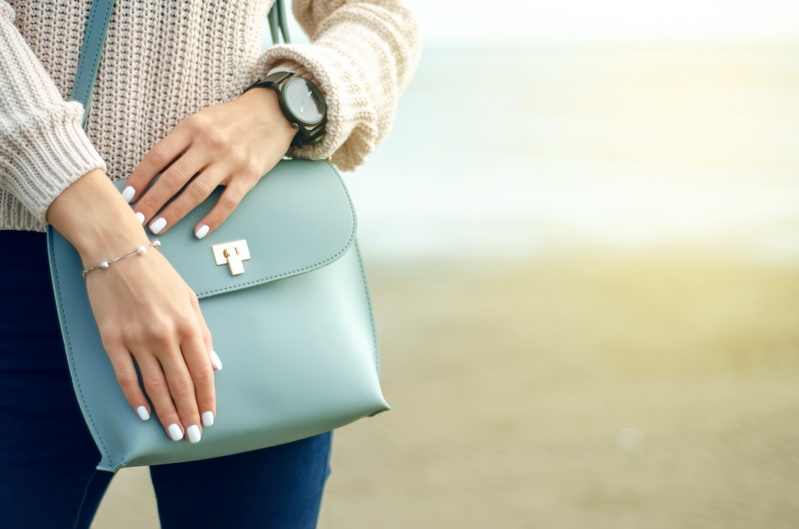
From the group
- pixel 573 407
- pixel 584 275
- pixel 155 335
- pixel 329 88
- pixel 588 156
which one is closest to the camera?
pixel 155 335

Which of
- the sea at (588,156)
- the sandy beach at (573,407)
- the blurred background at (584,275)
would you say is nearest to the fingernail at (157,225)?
the blurred background at (584,275)

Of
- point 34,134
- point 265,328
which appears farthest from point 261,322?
point 34,134

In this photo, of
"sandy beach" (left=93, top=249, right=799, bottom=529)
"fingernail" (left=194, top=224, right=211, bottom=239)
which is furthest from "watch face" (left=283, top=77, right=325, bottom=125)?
"sandy beach" (left=93, top=249, right=799, bottom=529)

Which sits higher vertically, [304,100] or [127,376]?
[304,100]

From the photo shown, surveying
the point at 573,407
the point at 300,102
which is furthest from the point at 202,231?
the point at 573,407

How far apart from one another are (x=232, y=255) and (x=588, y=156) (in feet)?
9.81

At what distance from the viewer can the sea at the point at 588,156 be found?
277cm

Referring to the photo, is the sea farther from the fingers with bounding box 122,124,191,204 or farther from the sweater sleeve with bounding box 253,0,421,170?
the fingers with bounding box 122,124,191,204

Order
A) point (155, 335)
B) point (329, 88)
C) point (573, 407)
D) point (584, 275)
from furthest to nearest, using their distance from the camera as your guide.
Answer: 1. point (584, 275)
2. point (573, 407)
3. point (329, 88)
4. point (155, 335)

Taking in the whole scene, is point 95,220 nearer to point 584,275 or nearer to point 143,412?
point 143,412

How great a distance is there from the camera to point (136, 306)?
18.1 inches

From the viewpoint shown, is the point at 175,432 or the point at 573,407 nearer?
the point at 175,432

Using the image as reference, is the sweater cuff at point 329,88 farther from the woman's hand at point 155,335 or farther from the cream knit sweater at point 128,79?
the woman's hand at point 155,335

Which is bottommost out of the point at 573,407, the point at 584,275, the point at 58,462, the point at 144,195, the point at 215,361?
the point at 584,275
